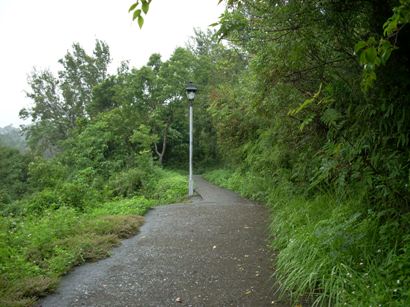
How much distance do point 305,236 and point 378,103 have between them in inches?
71.0

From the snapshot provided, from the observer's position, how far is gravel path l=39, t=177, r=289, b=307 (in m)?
3.56

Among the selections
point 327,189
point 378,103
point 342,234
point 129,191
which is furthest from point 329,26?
point 129,191

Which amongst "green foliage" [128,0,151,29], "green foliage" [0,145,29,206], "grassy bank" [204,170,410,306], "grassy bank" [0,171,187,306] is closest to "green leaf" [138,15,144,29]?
"green foliage" [128,0,151,29]

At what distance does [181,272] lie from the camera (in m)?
4.27

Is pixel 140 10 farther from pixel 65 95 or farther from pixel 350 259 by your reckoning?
pixel 65 95

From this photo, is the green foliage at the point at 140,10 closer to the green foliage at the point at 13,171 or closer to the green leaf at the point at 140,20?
the green leaf at the point at 140,20

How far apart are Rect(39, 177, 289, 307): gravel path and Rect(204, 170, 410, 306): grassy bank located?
14.3 inches

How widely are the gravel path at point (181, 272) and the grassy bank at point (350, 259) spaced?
363mm

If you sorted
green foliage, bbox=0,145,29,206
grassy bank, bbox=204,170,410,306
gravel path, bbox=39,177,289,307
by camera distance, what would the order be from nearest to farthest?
grassy bank, bbox=204,170,410,306 < gravel path, bbox=39,177,289,307 < green foliage, bbox=0,145,29,206

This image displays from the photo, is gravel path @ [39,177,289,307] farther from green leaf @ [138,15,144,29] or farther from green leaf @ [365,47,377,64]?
green leaf @ [138,15,144,29]

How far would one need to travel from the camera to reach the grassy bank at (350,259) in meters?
2.75

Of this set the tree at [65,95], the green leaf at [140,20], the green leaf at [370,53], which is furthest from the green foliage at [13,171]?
the green leaf at [370,53]

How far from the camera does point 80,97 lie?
33156mm

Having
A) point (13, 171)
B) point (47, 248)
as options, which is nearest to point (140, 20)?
point (47, 248)
